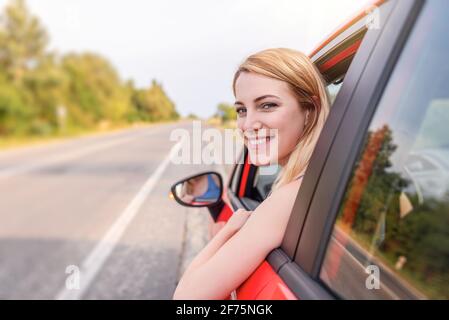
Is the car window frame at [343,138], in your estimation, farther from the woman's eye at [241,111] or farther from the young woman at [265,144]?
the woman's eye at [241,111]

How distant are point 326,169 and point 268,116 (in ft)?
0.95

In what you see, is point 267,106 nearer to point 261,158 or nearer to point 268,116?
point 268,116

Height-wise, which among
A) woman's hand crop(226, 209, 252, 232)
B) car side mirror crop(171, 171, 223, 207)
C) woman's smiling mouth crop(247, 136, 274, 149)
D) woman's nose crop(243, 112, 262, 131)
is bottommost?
car side mirror crop(171, 171, 223, 207)

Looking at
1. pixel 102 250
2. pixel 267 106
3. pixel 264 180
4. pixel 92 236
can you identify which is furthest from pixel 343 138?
pixel 92 236

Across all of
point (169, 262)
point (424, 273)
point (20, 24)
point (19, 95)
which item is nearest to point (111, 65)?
point (20, 24)

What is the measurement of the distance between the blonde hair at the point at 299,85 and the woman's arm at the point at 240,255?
17 centimetres

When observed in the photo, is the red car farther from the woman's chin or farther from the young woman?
the woman's chin

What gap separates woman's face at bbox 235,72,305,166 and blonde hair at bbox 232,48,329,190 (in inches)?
0.8

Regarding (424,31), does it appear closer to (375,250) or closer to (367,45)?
(367,45)

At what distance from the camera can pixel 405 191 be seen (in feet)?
2.98

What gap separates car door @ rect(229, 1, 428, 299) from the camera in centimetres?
91

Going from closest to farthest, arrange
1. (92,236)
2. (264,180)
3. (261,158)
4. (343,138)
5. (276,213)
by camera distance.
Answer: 1. (343,138)
2. (276,213)
3. (261,158)
4. (264,180)
5. (92,236)

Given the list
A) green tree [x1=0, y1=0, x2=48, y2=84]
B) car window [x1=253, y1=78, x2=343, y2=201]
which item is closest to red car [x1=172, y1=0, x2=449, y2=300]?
car window [x1=253, y1=78, x2=343, y2=201]

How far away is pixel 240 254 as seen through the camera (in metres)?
1.07
